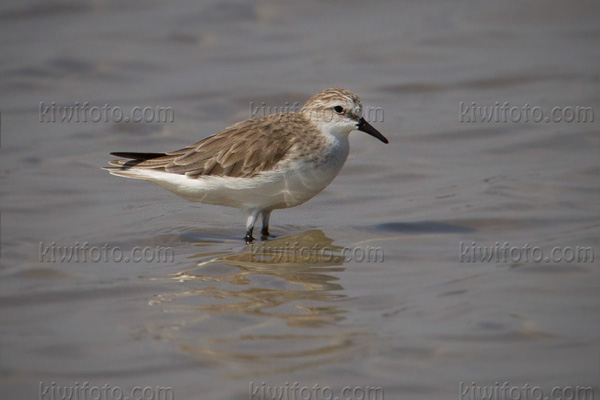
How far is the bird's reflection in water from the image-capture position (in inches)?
258

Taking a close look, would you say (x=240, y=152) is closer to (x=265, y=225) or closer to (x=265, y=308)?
(x=265, y=225)

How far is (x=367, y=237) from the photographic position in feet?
30.1

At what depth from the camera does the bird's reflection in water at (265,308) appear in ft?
21.5

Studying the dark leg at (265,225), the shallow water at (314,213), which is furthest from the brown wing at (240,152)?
the shallow water at (314,213)

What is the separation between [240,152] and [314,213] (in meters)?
1.44

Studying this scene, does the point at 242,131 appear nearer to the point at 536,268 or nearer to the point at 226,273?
the point at 226,273

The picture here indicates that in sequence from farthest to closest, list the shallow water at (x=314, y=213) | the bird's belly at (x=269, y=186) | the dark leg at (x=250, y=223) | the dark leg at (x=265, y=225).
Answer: the dark leg at (x=265, y=225), the dark leg at (x=250, y=223), the bird's belly at (x=269, y=186), the shallow water at (x=314, y=213)

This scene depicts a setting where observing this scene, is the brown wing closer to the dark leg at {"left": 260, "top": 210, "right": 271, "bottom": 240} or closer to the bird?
the bird

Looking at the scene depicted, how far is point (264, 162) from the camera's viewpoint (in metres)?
9.05

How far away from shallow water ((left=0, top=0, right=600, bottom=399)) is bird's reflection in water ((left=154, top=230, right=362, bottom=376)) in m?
0.02

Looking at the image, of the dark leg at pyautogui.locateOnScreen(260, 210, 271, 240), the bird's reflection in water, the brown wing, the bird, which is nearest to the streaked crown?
the bird

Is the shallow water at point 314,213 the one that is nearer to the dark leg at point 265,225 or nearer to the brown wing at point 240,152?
the dark leg at point 265,225

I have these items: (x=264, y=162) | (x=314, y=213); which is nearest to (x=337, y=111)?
(x=264, y=162)

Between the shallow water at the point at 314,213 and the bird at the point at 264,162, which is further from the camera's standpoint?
the bird at the point at 264,162
